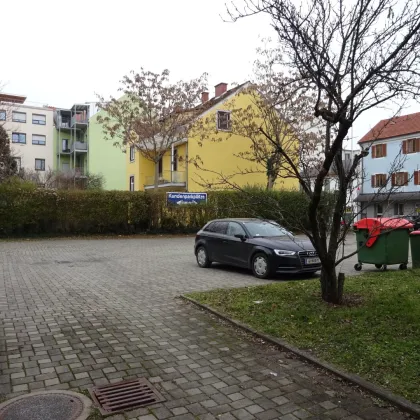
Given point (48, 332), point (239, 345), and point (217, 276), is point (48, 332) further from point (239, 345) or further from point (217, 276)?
point (217, 276)

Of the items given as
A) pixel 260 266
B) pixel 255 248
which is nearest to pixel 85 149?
pixel 255 248

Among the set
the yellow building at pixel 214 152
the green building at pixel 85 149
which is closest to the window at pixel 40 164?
the green building at pixel 85 149

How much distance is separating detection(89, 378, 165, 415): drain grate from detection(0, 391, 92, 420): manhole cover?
126 mm

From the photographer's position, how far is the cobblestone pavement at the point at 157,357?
11.7 ft

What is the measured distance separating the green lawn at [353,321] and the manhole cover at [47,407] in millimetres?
2450

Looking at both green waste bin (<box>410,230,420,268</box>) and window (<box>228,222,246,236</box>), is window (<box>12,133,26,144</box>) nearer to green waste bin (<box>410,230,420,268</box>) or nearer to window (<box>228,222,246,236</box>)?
window (<box>228,222,246,236</box>)

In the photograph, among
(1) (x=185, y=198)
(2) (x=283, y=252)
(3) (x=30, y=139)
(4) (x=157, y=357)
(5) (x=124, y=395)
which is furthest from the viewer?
(3) (x=30, y=139)

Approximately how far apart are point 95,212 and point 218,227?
12990 millimetres

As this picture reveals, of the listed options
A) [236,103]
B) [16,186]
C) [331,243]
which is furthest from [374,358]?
[236,103]

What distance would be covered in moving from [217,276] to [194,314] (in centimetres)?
395

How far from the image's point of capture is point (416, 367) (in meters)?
4.10

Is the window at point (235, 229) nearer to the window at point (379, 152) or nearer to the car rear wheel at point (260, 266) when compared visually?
the car rear wheel at point (260, 266)

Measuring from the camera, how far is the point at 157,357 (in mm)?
4730

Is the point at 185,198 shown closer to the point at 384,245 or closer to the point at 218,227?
the point at 218,227
